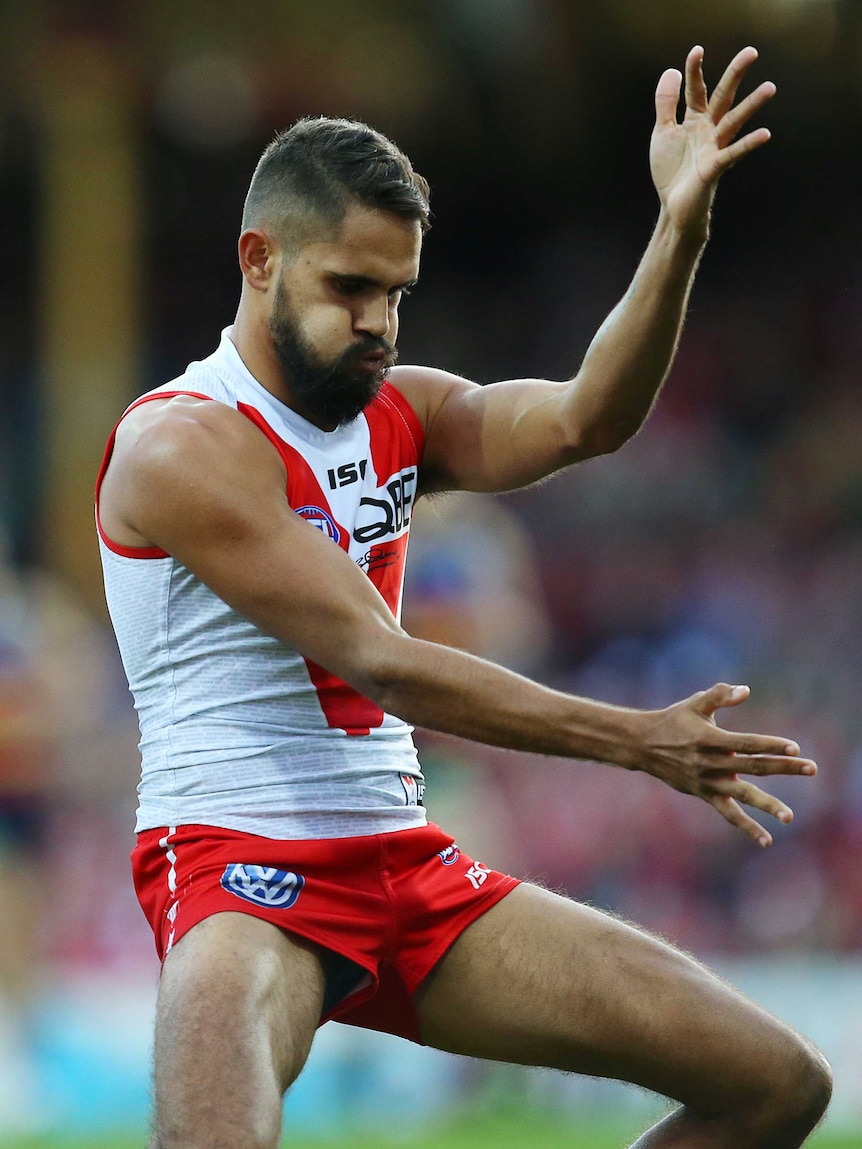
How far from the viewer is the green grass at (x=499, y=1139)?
7707 millimetres

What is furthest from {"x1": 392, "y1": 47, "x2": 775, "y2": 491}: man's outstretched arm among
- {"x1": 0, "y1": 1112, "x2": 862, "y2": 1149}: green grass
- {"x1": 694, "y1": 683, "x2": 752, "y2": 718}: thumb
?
{"x1": 0, "y1": 1112, "x2": 862, "y2": 1149}: green grass

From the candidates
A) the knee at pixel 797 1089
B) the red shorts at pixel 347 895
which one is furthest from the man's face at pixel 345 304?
the knee at pixel 797 1089

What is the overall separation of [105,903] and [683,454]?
264 inches

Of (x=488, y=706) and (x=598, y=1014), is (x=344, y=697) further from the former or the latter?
(x=598, y=1014)

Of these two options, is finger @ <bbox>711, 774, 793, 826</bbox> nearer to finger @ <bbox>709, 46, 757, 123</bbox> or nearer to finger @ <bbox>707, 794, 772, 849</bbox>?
finger @ <bbox>707, 794, 772, 849</bbox>

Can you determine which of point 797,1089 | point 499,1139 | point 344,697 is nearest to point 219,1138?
point 344,697

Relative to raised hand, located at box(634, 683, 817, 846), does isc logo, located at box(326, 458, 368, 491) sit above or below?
above

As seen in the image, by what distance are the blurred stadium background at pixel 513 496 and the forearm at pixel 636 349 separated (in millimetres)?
1988

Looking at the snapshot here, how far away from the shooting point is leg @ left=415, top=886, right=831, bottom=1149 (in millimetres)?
3795

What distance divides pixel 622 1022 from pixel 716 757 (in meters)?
0.81

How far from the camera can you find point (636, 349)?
4.05 m

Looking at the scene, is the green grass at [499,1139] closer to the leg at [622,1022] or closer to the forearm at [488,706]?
the leg at [622,1022]

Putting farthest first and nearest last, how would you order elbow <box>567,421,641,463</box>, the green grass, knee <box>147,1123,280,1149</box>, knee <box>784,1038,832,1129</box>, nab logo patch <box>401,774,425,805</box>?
the green grass, elbow <box>567,421,641,463</box>, nab logo patch <box>401,774,425,805</box>, knee <box>784,1038,832,1129</box>, knee <box>147,1123,280,1149</box>

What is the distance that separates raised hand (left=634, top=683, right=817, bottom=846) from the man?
14 centimetres
